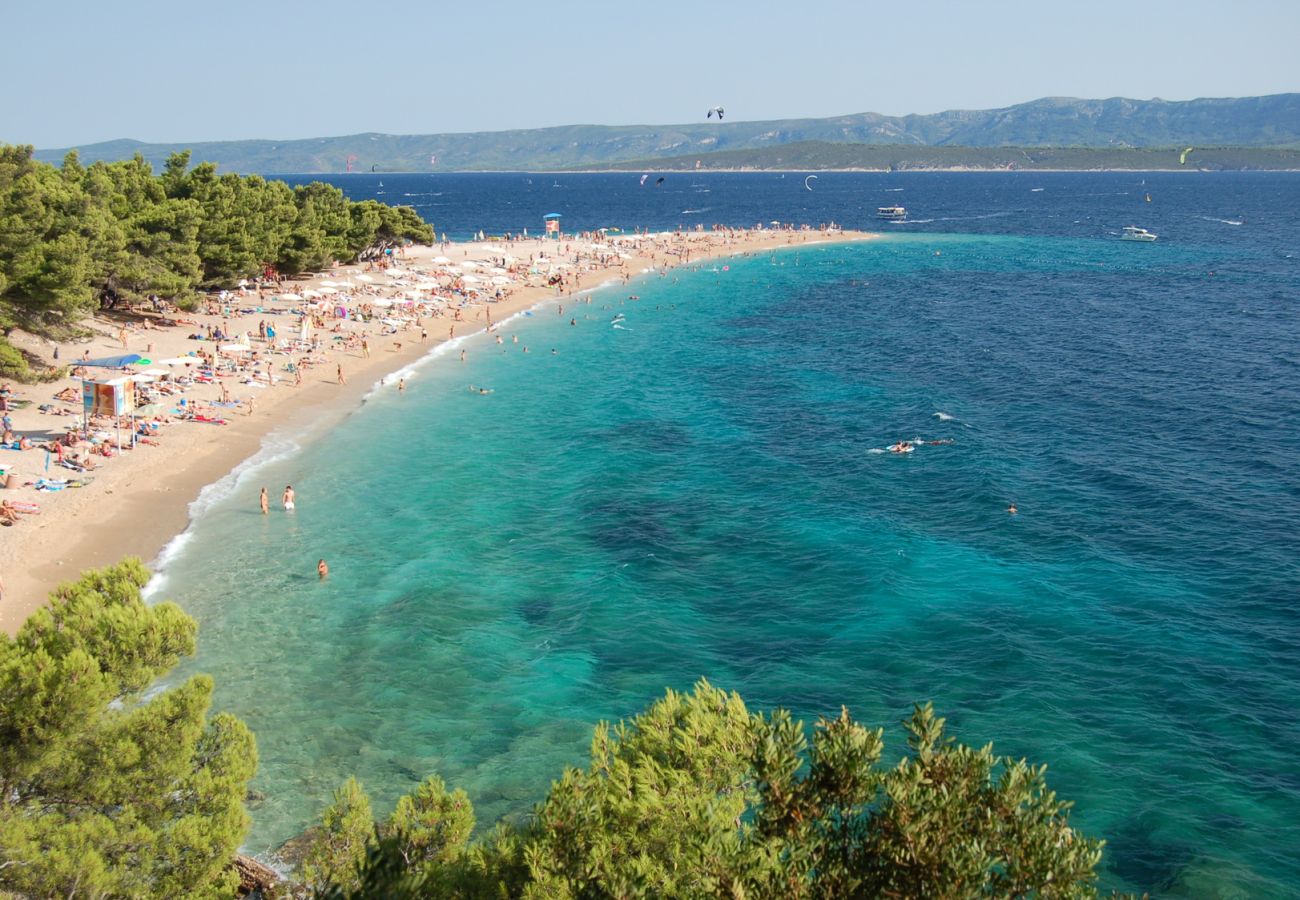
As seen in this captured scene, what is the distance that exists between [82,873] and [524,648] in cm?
1472

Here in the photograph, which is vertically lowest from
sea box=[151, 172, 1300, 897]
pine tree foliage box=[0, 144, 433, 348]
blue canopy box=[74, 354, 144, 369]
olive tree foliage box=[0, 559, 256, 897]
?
sea box=[151, 172, 1300, 897]

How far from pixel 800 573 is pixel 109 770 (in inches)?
862

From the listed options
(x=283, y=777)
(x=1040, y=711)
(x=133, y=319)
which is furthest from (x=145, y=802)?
(x=133, y=319)

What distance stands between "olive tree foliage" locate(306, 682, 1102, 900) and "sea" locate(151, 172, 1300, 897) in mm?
7599

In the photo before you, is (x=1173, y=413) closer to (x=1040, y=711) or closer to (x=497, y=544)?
(x=1040, y=711)

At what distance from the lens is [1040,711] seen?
76.4 ft

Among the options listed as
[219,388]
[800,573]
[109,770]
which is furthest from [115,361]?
[109,770]

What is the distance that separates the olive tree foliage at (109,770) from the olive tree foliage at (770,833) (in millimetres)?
2462

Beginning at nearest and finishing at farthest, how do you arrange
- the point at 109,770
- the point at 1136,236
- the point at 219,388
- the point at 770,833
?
the point at 770,833
the point at 109,770
the point at 219,388
the point at 1136,236

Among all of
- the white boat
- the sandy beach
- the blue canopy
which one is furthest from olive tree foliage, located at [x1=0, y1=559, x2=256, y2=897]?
the white boat

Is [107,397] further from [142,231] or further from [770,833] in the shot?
[770,833]

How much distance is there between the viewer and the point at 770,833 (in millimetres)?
10961

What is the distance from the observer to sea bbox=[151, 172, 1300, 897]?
70.7 ft

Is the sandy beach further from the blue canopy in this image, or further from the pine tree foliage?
the pine tree foliage
